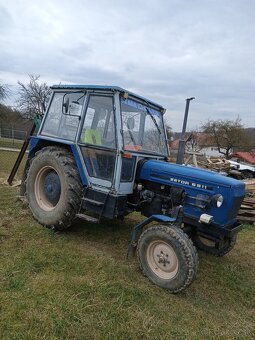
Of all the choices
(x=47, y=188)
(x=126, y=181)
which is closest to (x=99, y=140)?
(x=126, y=181)

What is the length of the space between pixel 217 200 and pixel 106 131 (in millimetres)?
1875

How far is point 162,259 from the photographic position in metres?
3.77

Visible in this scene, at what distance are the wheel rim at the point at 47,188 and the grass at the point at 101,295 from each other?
413 mm

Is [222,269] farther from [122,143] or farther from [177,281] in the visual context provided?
[122,143]

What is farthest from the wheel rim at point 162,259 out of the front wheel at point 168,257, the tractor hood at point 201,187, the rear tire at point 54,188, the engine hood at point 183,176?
the rear tire at point 54,188

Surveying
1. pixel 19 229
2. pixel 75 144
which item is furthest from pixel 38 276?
pixel 75 144

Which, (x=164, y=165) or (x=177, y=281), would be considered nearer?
(x=177, y=281)

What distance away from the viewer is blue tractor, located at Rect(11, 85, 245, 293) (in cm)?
396

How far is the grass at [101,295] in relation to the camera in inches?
112

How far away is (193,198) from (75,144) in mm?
1946

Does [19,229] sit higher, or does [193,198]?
[193,198]

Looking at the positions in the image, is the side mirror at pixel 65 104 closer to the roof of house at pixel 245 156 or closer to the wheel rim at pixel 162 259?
the wheel rim at pixel 162 259

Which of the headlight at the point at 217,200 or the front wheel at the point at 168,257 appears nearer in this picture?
the front wheel at the point at 168,257

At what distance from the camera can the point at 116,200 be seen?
4.36 meters
